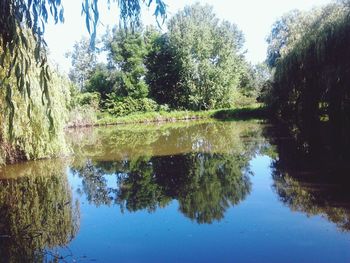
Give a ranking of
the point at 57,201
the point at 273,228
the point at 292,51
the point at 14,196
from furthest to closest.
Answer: the point at 292,51 → the point at 14,196 → the point at 57,201 → the point at 273,228

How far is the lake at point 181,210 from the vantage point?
4.80m

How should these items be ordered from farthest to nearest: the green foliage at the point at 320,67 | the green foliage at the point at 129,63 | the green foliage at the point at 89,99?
the green foliage at the point at 129,63, the green foliage at the point at 89,99, the green foliage at the point at 320,67

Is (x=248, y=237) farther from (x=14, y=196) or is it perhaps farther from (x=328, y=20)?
(x=328, y=20)

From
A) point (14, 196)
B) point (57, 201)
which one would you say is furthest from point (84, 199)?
→ point (14, 196)

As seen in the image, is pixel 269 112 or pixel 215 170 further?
pixel 269 112

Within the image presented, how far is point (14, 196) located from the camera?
8.07 m

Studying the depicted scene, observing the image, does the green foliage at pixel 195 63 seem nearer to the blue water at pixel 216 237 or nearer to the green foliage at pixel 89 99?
the green foliage at pixel 89 99

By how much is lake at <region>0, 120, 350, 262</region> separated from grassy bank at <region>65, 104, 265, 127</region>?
997 inches

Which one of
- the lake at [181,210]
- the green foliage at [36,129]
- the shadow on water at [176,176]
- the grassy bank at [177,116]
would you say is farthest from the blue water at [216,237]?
the grassy bank at [177,116]

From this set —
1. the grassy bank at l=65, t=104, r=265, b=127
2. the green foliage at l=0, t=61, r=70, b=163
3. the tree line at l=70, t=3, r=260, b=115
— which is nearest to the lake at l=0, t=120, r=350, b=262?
the green foliage at l=0, t=61, r=70, b=163

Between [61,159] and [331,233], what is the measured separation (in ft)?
32.6

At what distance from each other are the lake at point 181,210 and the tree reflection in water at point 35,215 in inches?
0.7

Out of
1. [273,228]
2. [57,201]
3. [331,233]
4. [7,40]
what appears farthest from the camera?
[57,201]

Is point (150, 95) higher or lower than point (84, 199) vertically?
higher
